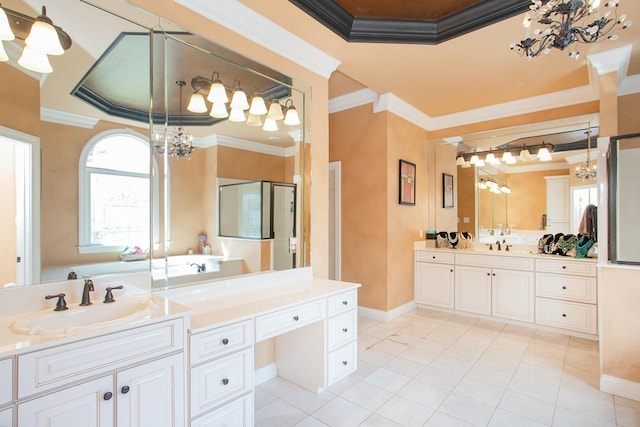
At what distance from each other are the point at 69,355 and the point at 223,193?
137 centimetres

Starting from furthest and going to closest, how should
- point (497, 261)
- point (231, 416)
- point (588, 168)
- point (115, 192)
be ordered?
point (497, 261) < point (588, 168) < point (115, 192) < point (231, 416)

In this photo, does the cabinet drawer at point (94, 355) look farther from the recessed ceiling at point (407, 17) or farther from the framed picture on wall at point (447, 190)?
the framed picture on wall at point (447, 190)

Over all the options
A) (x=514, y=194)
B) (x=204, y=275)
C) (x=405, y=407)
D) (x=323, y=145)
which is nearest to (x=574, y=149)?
(x=514, y=194)

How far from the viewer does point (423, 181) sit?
4789mm

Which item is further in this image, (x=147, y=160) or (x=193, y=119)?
(x=193, y=119)

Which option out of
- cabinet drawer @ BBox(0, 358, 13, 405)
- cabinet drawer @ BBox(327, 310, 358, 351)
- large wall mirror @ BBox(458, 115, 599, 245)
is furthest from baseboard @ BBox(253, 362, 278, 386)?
large wall mirror @ BBox(458, 115, 599, 245)

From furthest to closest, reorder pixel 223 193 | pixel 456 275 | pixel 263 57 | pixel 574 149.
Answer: pixel 456 275 → pixel 574 149 → pixel 263 57 → pixel 223 193

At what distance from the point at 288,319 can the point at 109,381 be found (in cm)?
100

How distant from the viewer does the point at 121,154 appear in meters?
1.88

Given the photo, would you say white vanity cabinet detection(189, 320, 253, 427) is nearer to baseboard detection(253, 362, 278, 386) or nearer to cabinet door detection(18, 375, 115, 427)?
cabinet door detection(18, 375, 115, 427)

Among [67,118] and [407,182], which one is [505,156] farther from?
[67,118]

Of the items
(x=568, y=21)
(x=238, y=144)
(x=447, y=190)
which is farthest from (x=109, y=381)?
(x=447, y=190)

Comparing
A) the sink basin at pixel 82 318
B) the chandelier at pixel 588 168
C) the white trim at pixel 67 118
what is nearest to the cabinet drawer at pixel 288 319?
the sink basin at pixel 82 318

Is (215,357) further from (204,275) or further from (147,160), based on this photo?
(147,160)
